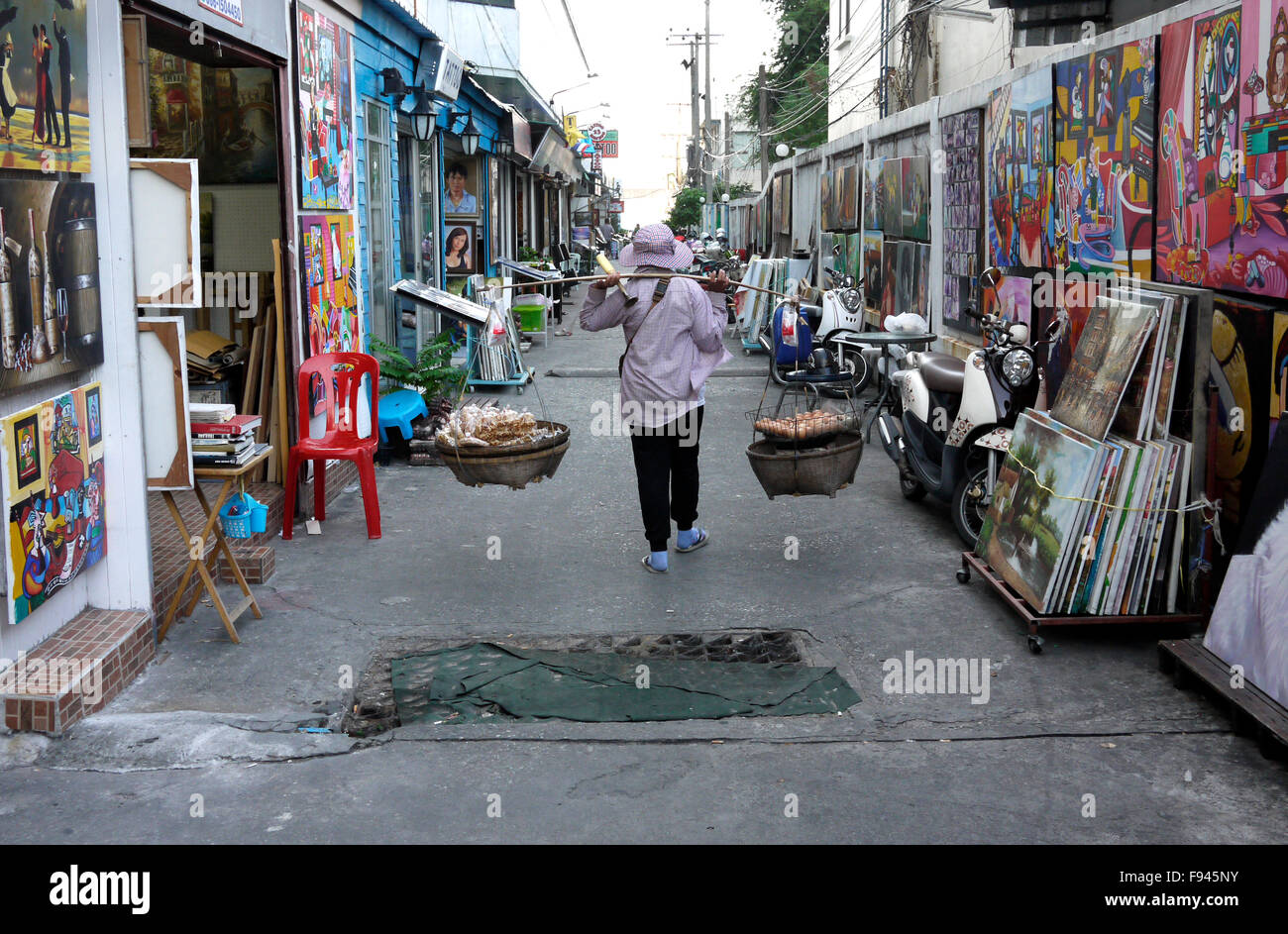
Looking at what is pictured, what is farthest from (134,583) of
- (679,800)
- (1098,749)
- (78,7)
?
(1098,749)

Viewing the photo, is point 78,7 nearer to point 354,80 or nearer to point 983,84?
point 354,80

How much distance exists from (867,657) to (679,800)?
170cm

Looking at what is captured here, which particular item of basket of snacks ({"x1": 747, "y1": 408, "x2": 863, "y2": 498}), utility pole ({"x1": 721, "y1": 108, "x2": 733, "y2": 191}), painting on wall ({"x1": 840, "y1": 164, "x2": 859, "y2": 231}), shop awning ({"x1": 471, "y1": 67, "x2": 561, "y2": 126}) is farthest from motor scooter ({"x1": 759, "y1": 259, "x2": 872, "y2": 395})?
utility pole ({"x1": 721, "y1": 108, "x2": 733, "y2": 191})

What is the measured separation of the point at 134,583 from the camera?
5523mm

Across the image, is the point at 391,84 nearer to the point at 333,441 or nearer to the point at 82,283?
the point at 333,441

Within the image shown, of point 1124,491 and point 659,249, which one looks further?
point 659,249

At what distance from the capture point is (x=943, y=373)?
8.21 meters

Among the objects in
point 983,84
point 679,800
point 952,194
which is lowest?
point 679,800


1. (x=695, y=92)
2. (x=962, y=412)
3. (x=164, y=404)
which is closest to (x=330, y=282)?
(x=164, y=404)

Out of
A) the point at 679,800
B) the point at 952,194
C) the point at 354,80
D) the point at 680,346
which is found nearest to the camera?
the point at 679,800

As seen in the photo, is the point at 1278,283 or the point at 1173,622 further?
the point at 1173,622

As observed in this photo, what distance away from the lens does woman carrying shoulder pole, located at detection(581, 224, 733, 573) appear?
7.01 m

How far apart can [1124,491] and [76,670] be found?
437 cm

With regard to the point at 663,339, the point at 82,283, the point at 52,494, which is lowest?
the point at 52,494
